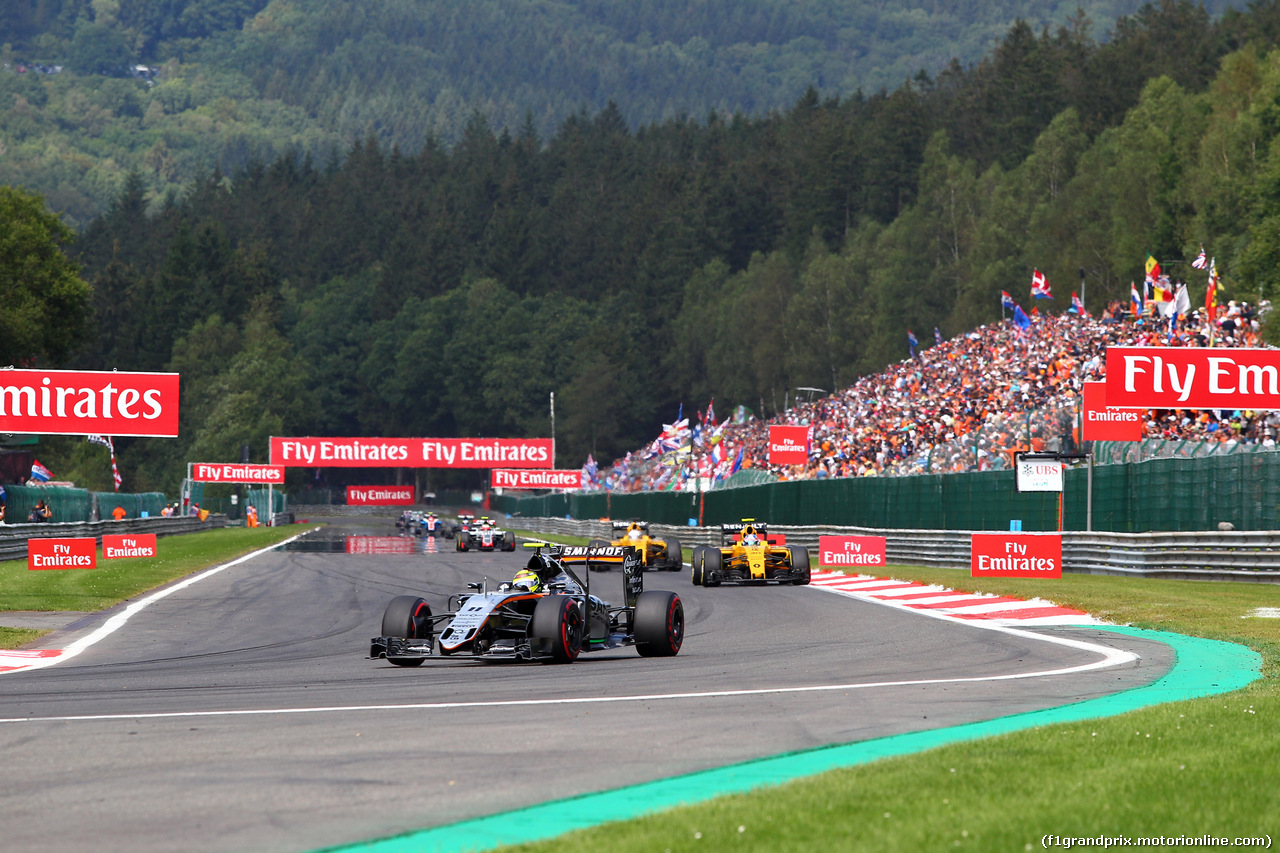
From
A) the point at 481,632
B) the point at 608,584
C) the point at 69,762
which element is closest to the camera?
the point at 69,762

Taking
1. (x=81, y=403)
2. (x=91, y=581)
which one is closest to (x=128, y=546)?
(x=91, y=581)

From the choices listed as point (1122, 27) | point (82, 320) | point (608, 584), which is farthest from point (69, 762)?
point (1122, 27)

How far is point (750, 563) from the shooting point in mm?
27641

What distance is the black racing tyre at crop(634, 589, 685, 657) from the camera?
48.2 ft

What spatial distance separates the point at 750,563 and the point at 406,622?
554 inches

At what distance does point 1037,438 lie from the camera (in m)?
35.3

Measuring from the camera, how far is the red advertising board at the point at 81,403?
1063 inches

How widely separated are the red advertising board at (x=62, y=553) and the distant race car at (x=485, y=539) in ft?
60.0

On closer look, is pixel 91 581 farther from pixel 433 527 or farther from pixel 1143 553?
pixel 433 527

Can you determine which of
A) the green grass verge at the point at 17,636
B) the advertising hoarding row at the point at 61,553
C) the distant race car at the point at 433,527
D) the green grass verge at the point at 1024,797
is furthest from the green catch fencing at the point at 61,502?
the green grass verge at the point at 1024,797

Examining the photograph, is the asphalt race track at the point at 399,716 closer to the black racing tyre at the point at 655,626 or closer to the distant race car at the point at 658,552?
the black racing tyre at the point at 655,626

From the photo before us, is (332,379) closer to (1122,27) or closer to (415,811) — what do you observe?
(1122,27)

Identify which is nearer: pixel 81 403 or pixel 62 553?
pixel 81 403

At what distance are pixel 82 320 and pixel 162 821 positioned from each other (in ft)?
239
